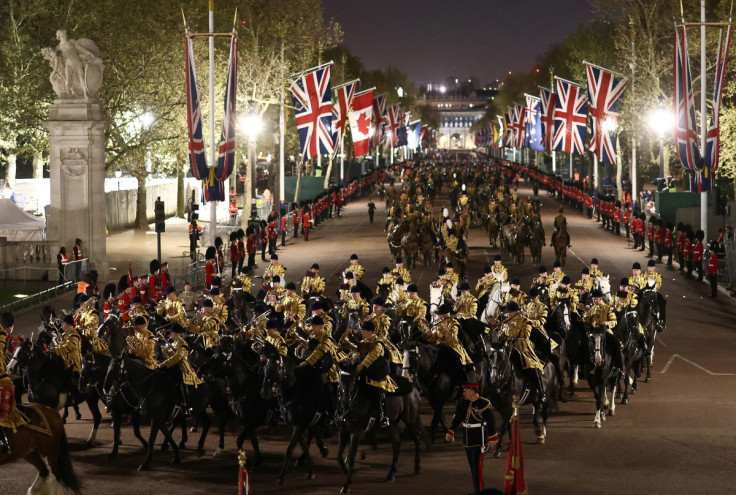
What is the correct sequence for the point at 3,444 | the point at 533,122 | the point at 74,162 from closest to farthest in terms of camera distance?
the point at 3,444, the point at 74,162, the point at 533,122

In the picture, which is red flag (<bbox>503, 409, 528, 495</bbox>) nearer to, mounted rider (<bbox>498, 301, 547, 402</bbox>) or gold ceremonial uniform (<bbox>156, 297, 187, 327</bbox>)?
mounted rider (<bbox>498, 301, 547, 402</bbox>)

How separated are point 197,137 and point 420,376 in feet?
57.1

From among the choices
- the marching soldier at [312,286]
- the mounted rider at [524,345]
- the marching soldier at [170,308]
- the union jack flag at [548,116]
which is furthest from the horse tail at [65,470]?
the union jack flag at [548,116]

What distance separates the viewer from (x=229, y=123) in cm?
3222

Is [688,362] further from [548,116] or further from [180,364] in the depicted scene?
[548,116]

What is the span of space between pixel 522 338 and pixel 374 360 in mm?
2963

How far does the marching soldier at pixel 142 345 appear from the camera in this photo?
47.3 ft

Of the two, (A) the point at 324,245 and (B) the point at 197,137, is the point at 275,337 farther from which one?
(A) the point at 324,245

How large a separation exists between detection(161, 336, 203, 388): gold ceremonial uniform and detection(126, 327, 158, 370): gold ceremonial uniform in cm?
16

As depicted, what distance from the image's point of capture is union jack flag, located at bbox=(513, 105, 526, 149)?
73.0 meters

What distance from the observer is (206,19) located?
51062mm

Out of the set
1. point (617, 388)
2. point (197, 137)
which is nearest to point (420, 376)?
point (617, 388)

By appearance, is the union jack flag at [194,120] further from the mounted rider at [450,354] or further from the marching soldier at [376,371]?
the marching soldier at [376,371]

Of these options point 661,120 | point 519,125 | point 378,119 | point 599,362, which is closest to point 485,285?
point 599,362
